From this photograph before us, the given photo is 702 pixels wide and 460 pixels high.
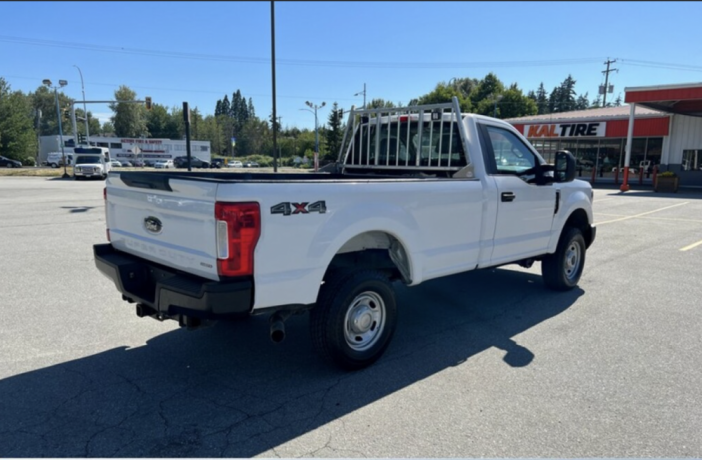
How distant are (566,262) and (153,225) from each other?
4973 mm

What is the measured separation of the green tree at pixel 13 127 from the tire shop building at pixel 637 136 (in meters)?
64.7

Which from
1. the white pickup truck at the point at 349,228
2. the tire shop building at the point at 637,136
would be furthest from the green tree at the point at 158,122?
the white pickup truck at the point at 349,228

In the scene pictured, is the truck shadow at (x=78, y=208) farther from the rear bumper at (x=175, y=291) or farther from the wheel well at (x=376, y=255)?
the wheel well at (x=376, y=255)

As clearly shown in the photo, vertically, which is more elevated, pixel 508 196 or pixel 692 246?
pixel 508 196

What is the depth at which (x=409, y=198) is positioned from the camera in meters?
3.95

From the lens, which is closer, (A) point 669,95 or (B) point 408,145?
(B) point 408,145

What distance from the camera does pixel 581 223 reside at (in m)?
6.36

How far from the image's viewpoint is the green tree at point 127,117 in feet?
323

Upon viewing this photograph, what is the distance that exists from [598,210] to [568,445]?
14.8 meters

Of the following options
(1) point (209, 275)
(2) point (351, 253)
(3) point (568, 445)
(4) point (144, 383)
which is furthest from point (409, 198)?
(4) point (144, 383)

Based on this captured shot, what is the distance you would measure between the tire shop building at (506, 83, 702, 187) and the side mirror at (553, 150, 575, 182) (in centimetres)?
2146

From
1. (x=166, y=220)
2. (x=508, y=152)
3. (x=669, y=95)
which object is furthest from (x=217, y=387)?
(x=669, y=95)

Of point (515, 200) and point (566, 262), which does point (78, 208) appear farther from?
point (566, 262)

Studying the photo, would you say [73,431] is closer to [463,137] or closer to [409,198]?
[409,198]
